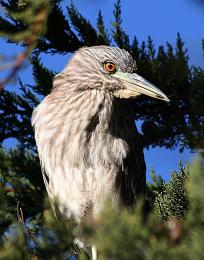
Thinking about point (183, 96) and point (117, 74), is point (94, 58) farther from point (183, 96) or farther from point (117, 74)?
point (183, 96)

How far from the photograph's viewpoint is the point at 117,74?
171 inches

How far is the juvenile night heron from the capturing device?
4.25 metres

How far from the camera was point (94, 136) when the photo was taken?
4.28 m

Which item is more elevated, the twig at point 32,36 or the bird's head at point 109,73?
the bird's head at point 109,73

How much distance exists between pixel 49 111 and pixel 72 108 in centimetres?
17

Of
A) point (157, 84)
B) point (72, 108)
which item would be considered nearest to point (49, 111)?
point (72, 108)

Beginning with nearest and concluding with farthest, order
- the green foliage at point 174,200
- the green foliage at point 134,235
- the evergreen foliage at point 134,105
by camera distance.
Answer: the green foliage at point 134,235 < the green foliage at point 174,200 < the evergreen foliage at point 134,105

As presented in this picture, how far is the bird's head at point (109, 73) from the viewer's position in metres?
4.22

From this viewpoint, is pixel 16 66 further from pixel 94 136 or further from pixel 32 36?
pixel 94 136

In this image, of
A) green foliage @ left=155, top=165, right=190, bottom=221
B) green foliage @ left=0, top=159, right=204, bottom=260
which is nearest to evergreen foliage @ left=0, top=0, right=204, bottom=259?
green foliage @ left=155, top=165, right=190, bottom=221

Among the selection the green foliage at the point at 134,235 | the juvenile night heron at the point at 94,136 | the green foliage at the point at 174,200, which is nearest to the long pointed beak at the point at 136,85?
the juvenile night heron at the point at 94,136

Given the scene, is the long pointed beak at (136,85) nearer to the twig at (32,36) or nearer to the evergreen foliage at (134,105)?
the evergreen foliage at (134,105)

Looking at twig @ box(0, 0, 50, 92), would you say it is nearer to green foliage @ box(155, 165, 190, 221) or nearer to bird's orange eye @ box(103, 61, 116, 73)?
green foliage @ box(155, 165, 190, 221)

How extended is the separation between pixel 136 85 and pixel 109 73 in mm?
278
